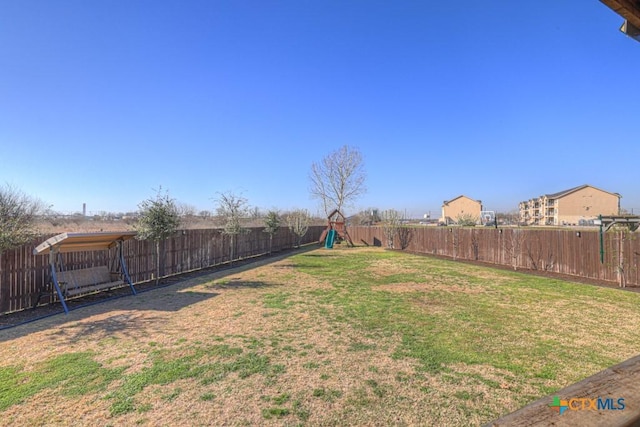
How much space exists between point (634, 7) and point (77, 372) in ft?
18.3

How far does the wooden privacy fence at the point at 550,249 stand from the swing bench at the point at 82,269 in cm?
1303

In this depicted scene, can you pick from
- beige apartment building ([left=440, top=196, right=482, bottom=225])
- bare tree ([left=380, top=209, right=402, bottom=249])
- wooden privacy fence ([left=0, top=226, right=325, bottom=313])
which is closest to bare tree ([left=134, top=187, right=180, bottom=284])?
wooden privacy fence ([left=0, top=226, right=325, bottom=313])

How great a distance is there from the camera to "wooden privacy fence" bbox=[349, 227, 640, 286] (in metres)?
8.84

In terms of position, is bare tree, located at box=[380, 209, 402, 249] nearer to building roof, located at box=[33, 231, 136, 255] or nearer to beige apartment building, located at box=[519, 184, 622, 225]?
building roof, located at box=[33, 231, 136, 255]

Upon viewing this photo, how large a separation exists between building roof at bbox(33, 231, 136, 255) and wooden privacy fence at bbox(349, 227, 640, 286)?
13037 mm

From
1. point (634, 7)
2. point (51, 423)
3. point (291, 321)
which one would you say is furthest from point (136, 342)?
point (634, 7)

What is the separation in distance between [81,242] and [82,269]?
80 centimetres

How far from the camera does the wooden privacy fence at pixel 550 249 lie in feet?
29.0

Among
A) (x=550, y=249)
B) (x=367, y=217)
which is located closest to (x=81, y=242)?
(x=550, y=249)

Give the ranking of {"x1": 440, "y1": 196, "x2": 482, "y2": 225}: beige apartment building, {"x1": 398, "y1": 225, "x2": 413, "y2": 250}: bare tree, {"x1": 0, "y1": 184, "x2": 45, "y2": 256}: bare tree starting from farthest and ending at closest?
1. {"x1": 440, "y1": 196, "x2": 482, "y2": 225}: beige apartment building
2. {"x1": 398, "y1": 225, "x2": 413, "y2": 250}: bare tree
3. {"x1": 0, "y1": 184, "x2": 45, "y2": 256}: bare tree

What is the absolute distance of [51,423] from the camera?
267cm

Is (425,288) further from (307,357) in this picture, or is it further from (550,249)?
(550,249)

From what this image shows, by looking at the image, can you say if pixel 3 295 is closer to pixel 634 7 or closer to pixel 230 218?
pixel 230 218

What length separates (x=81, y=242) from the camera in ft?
22.9
